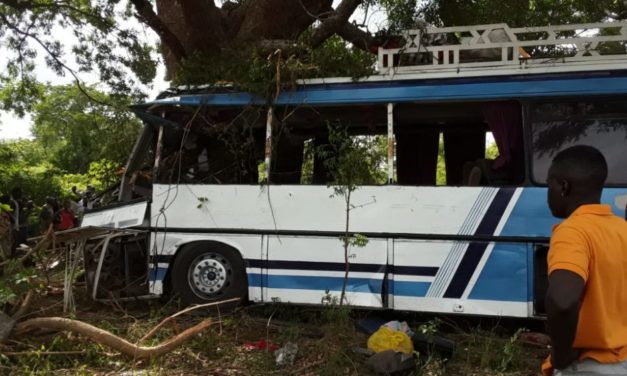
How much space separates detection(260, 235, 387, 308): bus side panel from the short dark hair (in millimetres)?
3473

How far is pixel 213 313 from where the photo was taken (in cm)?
575

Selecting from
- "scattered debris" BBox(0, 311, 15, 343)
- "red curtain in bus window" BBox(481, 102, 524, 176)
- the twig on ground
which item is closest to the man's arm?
the twig on ground

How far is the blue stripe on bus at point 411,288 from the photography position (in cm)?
535

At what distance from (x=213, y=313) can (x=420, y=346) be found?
233 cm

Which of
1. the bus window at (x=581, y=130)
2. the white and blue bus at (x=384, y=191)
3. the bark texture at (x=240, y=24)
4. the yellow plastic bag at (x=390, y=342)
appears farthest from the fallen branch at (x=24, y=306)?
the bus window at (x=581, y=130)

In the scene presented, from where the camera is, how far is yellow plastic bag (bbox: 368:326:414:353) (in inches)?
174

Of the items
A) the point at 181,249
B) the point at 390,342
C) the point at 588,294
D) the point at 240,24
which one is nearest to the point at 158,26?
the point at 240,24

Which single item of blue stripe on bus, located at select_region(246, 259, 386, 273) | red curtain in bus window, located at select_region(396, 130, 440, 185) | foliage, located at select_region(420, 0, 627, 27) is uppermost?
foliage, located at select_region(420, 0, 627, 27)

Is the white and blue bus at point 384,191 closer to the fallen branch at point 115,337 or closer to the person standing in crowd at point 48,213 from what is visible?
the fallen branch at point 115,337

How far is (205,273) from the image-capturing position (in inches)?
233

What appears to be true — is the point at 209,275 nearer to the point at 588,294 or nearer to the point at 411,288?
the point at 411,288

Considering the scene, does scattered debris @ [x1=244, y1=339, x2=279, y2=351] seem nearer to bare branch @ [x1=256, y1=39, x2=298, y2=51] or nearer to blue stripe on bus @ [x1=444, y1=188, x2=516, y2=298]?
blue stripe on bus @ [x1=444, y1=188, x2=516, y2=298]

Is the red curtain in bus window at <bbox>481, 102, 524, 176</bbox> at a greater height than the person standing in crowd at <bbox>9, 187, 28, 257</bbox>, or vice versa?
the red curtain in bus window at <bbox>481, 102, 524, 176</bbox>

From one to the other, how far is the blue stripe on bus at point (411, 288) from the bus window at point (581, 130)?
1538 millimetres
